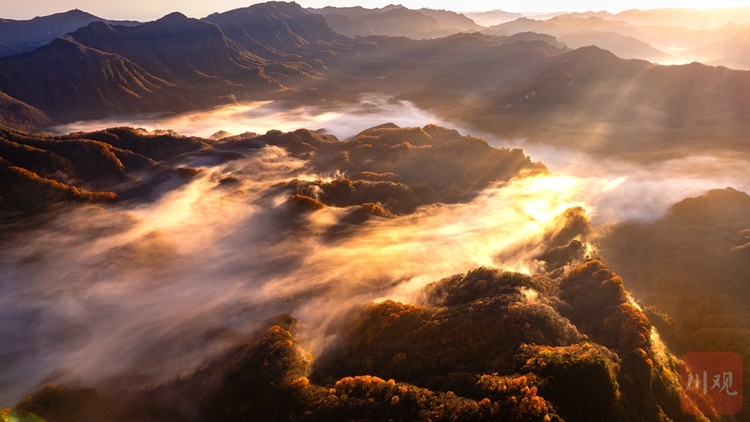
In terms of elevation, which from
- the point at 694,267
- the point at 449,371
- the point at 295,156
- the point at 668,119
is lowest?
the point at 694,267

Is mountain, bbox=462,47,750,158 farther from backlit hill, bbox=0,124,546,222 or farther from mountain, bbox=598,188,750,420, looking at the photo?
mountain, bbox=598,188,750,420

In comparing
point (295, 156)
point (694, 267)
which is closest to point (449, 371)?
point (694, 267)

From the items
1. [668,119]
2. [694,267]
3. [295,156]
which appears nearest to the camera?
[694,267]

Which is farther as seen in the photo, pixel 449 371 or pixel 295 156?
pixel 295 156

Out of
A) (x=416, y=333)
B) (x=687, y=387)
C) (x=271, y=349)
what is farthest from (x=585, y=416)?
(x=271, y=349)

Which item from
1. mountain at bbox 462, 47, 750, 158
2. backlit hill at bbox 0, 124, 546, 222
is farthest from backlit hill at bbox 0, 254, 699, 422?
mountain at bbox 462, 47, 750, 158

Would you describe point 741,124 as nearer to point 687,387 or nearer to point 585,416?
point 687,387

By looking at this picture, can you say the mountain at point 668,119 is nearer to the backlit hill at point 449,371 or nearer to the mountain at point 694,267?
the mountain at point 694,267

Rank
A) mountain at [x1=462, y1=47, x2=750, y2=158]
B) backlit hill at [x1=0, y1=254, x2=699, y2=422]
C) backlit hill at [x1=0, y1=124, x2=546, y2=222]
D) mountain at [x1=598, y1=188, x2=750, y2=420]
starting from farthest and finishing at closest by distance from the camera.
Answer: mountain at [x1=462, y1=47, x2=750, y2=158]
backlit hill at [x1=0, y1=124, x2=546, y2=222]
mountain at [x1=598, y1=188, x2=750, y2=420]
backlit hill at [x1=0, y1=254, x2=699, y2=422]

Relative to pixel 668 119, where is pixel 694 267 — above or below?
below

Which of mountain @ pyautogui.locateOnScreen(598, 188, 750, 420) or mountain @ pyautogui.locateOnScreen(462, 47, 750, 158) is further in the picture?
mountain @ pyautogui.locateOnScreen(462, 47, 750, 158)

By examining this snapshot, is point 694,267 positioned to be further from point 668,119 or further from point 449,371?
point 668,119

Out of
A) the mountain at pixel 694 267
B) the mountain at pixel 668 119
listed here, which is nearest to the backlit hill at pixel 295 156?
the mountain at pixel 694 267
